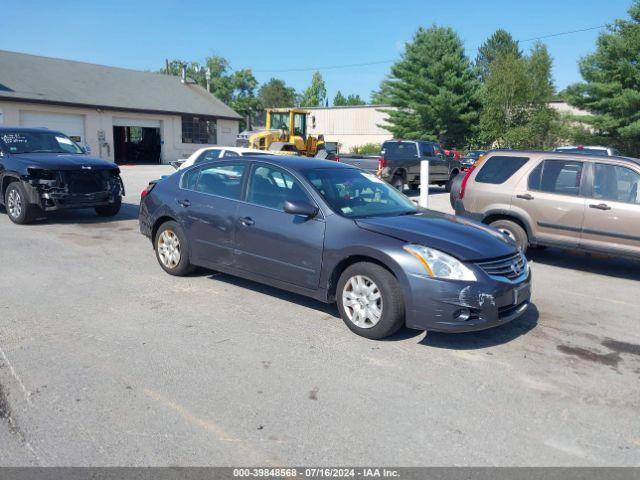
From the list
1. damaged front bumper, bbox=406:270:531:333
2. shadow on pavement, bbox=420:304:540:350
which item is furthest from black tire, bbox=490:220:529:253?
damaged front bumper, bbox=406:270:531:333

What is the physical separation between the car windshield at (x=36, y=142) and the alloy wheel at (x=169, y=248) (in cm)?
594

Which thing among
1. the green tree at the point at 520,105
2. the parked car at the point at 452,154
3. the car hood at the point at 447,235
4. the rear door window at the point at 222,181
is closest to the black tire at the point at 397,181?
the parked car at the point at 452,154

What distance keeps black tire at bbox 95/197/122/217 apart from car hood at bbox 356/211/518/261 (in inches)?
306

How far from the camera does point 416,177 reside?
61.1 feet

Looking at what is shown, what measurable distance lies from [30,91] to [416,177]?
21452 millimetres

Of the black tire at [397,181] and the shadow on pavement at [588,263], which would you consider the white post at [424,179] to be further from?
the black tire at [397,181]

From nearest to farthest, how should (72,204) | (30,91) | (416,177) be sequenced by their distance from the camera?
(72,204) → (416,177) → (30,91)

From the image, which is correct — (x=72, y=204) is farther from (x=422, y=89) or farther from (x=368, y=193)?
(x=422, y=89)

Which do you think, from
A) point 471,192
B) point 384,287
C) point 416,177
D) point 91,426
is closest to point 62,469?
point 91,426

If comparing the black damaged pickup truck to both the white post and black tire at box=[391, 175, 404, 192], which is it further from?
black tire at box=[391, 175, 404, 192]

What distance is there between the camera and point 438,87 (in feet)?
144

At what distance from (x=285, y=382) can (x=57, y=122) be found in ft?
99.0

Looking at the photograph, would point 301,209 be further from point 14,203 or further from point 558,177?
point 14,203

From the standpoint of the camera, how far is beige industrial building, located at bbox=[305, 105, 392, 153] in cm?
5500
